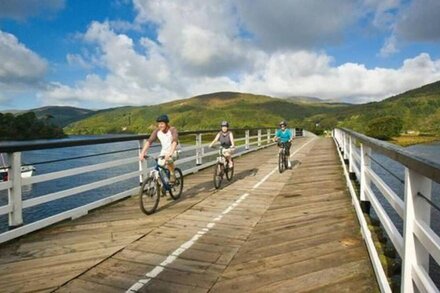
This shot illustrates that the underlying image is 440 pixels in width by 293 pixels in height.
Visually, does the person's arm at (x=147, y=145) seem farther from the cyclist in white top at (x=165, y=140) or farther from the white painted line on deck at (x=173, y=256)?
the white painted line on deck at (x=173, y=256)

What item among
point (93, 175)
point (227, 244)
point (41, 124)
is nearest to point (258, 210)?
point (227, 244)

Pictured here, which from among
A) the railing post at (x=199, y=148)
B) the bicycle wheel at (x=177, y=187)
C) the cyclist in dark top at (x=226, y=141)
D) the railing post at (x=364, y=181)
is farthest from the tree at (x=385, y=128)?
the railing post at (x=364, y=181)

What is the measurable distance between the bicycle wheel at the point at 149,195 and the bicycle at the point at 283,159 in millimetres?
6211

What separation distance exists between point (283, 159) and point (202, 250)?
834cm

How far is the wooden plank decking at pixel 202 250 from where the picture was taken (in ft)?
12.7

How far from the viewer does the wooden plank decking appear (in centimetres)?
386

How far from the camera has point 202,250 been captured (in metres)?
4.89

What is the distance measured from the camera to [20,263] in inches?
177

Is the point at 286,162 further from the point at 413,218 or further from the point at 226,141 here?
the point at 413,218

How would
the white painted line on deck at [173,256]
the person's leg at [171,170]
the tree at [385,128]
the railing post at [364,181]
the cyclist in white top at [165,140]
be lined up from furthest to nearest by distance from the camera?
the tree at [385,128] → the person's leg at [171,170] → the cyclist in white top at [165,140] → the railing post at [364,181] → the white painted line on deck at [173,256]

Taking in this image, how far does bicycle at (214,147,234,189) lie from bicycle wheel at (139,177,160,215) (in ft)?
8.21

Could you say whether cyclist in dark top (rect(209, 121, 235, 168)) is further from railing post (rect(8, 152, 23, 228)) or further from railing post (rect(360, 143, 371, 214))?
railing post (rect(8, 152, 23, 228))

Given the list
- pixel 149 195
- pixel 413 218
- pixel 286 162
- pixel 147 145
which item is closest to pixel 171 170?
pixel 147 145

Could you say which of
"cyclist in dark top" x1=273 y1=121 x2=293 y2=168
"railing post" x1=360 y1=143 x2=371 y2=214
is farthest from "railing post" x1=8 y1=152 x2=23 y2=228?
"cyclist in dark top" x1=273 y1=121 x2=293 y2=168
